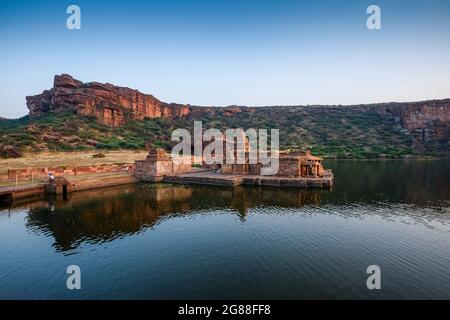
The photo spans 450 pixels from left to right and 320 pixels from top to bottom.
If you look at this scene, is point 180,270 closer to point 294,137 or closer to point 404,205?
point 404,205

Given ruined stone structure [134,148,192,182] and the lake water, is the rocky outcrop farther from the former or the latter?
ruined stone structure [134,148,192,182]

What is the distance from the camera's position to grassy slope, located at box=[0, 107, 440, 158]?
52.3 m

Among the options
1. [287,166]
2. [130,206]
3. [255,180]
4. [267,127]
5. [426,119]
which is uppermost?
[426,119]

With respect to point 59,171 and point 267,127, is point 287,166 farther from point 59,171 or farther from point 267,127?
point 267,127

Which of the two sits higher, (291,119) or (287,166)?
(291,119)

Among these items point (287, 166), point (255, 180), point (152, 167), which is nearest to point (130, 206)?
point (152, 167)

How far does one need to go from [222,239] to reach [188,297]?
5.97 metres

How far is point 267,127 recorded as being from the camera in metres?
105

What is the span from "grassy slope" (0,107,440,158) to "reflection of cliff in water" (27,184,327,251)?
2746 cm

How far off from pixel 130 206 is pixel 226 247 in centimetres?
1203

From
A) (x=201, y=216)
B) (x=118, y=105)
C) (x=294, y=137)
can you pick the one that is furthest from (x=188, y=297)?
(x=294, y=137)

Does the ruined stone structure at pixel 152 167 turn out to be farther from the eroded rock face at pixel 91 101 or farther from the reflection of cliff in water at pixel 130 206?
the eroded rock face at pixel 91 101

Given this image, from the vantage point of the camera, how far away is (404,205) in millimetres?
22969

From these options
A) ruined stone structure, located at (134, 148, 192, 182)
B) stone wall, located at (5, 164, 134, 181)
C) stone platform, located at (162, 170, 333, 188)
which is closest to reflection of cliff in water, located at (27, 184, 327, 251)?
stone platform, located at (162, 170, 333, 188)
